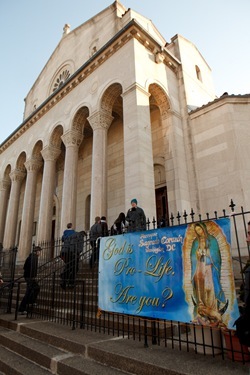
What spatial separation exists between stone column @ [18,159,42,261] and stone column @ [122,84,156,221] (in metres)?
8.77

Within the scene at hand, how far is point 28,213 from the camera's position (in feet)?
53.2

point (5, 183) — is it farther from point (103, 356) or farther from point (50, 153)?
point (103, 356)

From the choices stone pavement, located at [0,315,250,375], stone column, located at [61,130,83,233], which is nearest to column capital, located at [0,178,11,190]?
stone column, located at [61,130,83,233]

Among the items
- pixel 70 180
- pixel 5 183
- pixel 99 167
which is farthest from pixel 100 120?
pixel 5 183

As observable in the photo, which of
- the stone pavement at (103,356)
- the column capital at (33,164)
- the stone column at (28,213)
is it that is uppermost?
the column capital at (33,164)

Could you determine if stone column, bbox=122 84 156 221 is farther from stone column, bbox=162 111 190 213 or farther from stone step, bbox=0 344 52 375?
stone step, bbox=0 344 52 375

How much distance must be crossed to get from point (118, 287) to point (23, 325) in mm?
2489

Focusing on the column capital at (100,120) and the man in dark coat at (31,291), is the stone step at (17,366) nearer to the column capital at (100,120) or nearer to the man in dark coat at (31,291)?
the man in dark coat at (31,291)

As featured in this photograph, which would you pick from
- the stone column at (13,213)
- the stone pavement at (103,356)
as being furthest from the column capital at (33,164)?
the stone pavement at (103,356)

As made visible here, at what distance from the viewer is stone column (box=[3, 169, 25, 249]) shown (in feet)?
57.9

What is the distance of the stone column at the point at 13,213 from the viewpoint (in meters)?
17.6

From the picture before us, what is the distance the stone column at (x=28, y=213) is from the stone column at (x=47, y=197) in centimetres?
189

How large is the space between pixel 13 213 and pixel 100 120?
10.6 meters

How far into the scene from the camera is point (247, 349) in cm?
290
